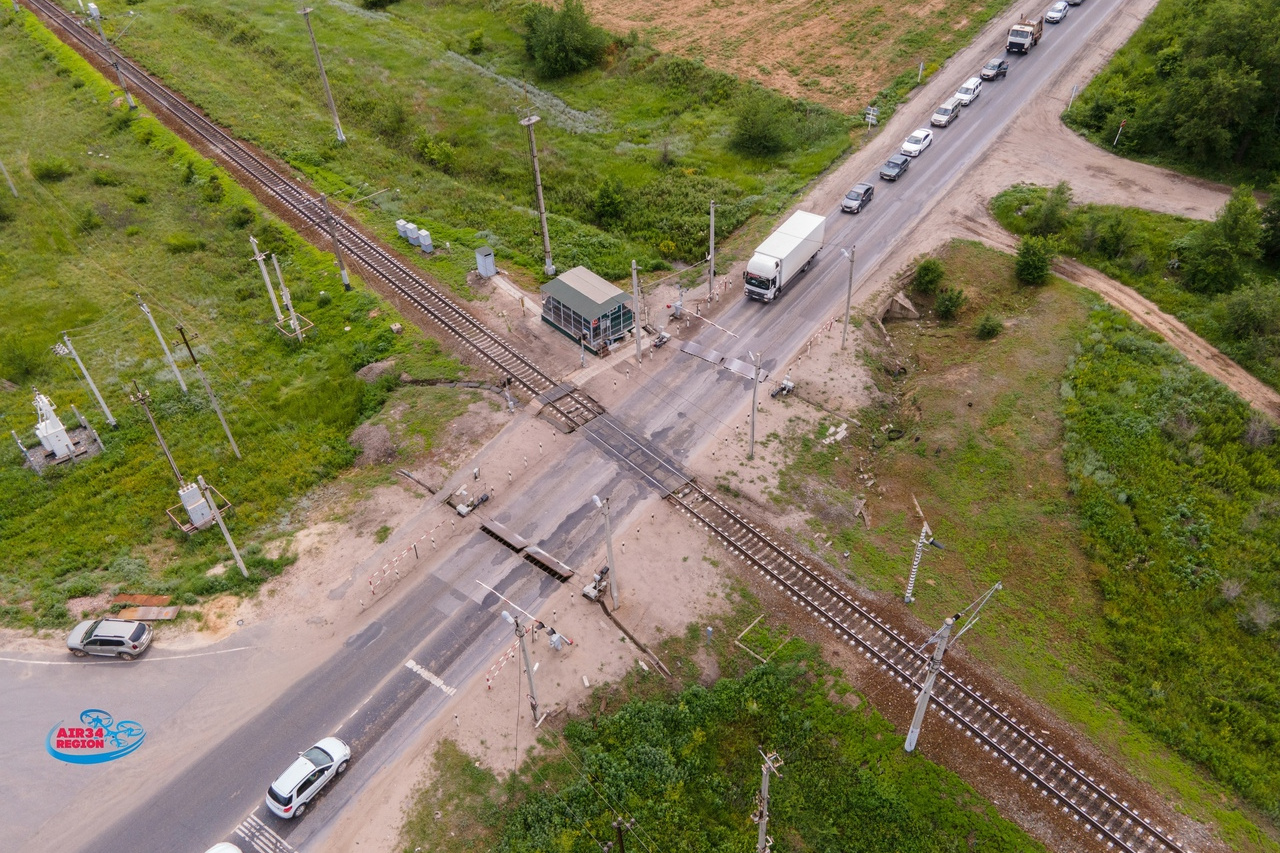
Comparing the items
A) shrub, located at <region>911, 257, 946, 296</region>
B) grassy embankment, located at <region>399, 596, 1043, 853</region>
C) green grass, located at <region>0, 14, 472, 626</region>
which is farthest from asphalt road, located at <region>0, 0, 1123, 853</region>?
shrub, located at <region>911, 257, 946, 296</region>

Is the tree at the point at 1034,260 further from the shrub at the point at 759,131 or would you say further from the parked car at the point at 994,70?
the parked car at the point at 994,70

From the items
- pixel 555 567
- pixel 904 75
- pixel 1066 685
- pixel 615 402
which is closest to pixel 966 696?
pixel 1066 685

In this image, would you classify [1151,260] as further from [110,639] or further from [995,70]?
[110,639]

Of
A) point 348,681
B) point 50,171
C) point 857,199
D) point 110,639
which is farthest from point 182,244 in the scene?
point 857,199

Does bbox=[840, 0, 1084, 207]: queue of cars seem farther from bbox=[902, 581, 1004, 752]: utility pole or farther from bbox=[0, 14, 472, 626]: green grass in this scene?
bbox=[902, 581, 1004, 752]: utility pole

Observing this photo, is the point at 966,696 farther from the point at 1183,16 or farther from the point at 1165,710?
the point at 1183,16
